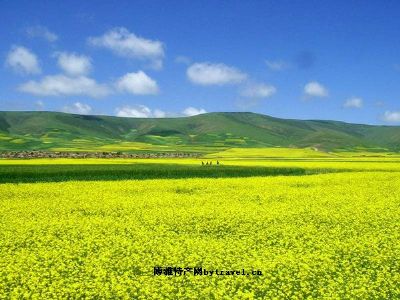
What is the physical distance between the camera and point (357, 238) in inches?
890

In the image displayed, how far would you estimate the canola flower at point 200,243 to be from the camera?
51.7ft

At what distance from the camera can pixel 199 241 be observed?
71.8 feet

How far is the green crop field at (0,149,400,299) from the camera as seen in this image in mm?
15812

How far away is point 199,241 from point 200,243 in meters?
0.39

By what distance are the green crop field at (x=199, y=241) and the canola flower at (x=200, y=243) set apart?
0.06 m

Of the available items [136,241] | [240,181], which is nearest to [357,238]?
[136,241]

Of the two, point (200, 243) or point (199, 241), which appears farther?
point (199, 241)

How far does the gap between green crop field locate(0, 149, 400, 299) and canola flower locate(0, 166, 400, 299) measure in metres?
0.06

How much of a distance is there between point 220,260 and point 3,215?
17.1 m

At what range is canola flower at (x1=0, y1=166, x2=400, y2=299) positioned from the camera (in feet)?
51.7

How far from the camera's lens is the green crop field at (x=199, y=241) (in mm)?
15812

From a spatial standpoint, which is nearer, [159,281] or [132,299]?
[132,299]

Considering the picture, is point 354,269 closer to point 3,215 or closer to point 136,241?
point 136,241

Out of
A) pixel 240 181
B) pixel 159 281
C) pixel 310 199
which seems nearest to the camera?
pixel 159 281
